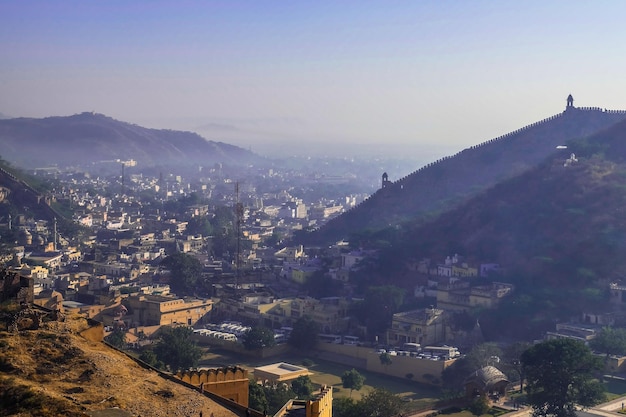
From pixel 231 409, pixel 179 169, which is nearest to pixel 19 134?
pixel 179 169

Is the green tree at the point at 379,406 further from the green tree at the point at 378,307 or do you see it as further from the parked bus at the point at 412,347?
the green tree at the point at 378,307

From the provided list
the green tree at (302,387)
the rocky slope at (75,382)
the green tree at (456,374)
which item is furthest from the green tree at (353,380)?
the rocky slope at (75,382)

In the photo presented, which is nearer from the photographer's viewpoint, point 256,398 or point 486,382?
point 256,398

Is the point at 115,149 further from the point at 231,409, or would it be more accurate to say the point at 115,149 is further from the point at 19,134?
the point at 231,409

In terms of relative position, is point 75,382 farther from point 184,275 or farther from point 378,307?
point 184,275

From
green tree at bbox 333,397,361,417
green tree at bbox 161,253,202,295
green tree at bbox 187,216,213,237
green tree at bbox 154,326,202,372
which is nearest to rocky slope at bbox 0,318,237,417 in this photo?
green tree at bbox 333,397,361,417

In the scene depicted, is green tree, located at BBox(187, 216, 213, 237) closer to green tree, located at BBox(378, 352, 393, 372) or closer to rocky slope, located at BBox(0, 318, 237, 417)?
green tree, located at BBox(378, 352, 393, 372)

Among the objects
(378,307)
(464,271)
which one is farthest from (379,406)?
(464,271)
